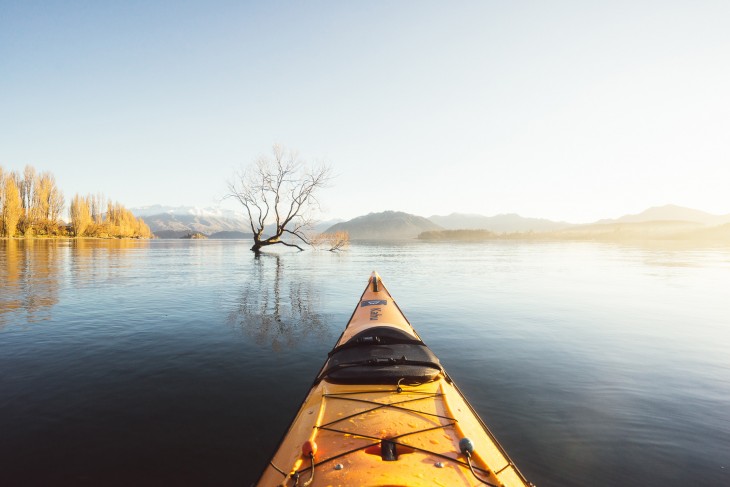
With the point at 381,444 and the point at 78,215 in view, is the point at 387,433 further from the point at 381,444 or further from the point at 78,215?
the point at 78,215

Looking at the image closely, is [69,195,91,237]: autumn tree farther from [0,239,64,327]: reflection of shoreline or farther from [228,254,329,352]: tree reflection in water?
[228,254,329,352]: tree reflection in water

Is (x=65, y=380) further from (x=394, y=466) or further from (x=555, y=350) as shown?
(x=555, y=350)

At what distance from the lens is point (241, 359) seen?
8.89 metres

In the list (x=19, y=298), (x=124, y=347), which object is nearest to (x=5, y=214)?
(x=19, y=298)

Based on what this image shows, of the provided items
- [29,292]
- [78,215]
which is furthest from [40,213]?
[29,292]

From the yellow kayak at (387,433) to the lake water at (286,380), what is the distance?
1487mm

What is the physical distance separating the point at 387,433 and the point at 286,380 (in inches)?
173

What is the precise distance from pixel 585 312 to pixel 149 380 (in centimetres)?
1617

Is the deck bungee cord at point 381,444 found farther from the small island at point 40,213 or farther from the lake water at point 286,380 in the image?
the small island at point 40,213

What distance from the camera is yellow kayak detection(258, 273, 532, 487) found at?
10.7ft

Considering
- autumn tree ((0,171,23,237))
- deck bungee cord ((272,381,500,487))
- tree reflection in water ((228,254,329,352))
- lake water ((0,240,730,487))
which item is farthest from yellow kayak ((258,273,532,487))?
autumn tree ((0,171,23,237))

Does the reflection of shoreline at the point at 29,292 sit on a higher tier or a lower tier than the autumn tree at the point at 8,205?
lower

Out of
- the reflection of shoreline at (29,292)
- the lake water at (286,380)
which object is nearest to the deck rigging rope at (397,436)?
the lake water at (286,380)

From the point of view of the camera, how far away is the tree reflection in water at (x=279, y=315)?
10953 mm
